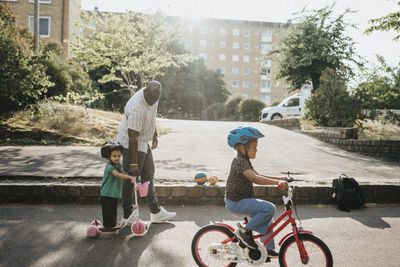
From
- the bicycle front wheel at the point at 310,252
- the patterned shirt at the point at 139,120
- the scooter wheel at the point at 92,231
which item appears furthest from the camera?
the patterned shirt at the point at 139,120

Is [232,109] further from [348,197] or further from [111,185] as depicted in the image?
[111,185]

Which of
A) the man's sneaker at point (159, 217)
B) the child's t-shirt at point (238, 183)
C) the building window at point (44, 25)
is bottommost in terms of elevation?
the man's sneaker at point (159, 217)

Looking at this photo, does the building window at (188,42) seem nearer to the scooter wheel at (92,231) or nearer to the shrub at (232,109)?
the shrub at (232,109)

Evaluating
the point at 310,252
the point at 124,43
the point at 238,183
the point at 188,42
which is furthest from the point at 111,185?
the point at 188,42

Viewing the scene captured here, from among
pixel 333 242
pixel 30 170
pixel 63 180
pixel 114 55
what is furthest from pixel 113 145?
pixel 114 55

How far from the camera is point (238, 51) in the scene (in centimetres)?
6919

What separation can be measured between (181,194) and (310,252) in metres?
2.70

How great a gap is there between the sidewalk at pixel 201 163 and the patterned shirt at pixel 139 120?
150 centimetres

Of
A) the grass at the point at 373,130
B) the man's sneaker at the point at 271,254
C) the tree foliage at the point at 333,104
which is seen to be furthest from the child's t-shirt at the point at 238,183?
the grass at the point at 373,130

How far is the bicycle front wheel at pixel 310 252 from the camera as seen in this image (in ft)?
8.93

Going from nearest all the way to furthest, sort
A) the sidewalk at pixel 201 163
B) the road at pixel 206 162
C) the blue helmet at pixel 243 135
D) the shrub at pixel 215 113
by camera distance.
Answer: the blue helmet at pixel 243 135
the sidewalk at pixel 201 163
the road at pixel 206 162
the shrub at pixel 215 113

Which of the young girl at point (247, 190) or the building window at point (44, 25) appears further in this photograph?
the building window at point (44, 25)

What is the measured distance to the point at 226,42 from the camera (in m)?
Result: 68.7

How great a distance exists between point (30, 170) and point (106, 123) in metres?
5.62
